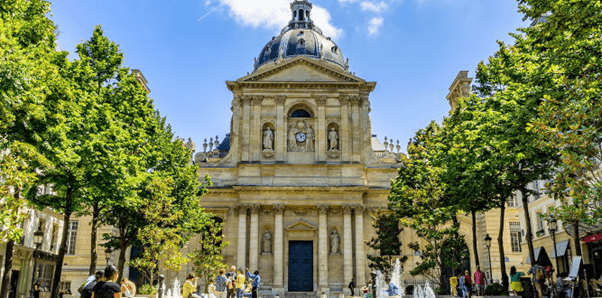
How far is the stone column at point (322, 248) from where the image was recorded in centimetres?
4234

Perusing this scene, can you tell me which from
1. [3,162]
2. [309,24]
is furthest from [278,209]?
[309,24]

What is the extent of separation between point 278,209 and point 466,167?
2140 cm

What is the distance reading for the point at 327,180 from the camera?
146ft

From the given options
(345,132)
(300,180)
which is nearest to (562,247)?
(345,132)

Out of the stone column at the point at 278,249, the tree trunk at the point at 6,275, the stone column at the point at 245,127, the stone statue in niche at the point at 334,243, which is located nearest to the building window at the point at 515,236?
the stone statue in niche at the point at 334,243

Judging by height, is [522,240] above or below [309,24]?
below

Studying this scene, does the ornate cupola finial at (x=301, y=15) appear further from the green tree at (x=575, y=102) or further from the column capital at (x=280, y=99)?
the green tree at (x=575, y=102)

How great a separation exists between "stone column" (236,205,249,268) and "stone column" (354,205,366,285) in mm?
9166

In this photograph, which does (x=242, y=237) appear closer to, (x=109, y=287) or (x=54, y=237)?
(x=54, y=237)

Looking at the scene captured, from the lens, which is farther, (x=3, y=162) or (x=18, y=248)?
(x=18, y=248)

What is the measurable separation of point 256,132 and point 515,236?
81.1 ft

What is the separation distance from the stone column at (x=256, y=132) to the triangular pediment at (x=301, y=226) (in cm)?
644

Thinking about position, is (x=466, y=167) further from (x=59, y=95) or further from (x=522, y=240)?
(x=522, y=240)

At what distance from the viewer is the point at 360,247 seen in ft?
142
